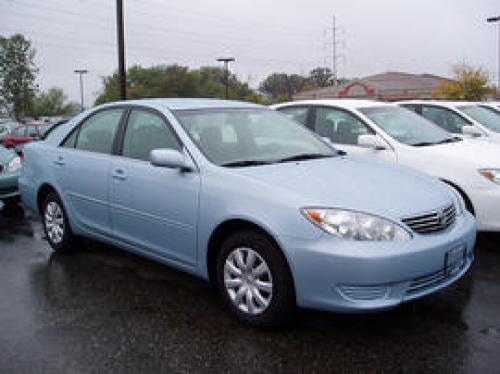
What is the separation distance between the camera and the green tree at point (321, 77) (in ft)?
334

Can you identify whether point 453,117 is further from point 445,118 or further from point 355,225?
point 355,225

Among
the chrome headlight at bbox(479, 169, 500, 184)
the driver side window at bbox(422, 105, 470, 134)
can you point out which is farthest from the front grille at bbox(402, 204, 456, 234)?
the driver side window at bbox(422, 105, 470, 134)

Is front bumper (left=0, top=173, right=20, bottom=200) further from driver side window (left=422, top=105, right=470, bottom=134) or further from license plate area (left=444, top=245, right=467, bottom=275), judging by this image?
driver side window (left=422, top=105, right=470, bottom=134)

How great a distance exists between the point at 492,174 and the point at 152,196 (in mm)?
3196

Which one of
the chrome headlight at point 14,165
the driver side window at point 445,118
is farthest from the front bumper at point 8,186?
the driver side window at point 445,118

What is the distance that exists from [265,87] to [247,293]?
332ft

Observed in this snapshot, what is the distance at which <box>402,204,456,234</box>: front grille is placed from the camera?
11.4 feet

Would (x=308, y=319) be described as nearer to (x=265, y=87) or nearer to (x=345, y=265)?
(x=345, y=265)

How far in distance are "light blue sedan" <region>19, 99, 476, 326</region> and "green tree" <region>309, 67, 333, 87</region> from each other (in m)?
98.4

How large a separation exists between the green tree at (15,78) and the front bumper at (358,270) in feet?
233

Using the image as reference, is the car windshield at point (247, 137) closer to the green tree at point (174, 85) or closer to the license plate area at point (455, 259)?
the license plate area at point (455, 259)

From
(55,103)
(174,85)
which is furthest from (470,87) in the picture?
(55,103)

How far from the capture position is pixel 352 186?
12.2 ft

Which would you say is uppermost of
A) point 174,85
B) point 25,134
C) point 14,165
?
point 174,85
